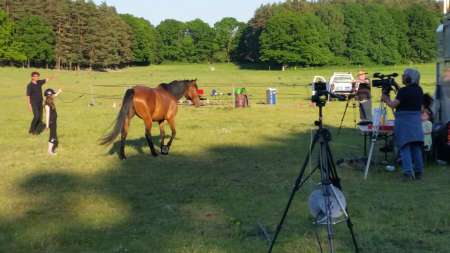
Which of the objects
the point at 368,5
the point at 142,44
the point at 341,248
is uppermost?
the point at 368,5

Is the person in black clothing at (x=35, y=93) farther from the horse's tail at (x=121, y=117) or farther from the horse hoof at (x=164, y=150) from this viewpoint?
the horse hoof at (x=164, y=150)

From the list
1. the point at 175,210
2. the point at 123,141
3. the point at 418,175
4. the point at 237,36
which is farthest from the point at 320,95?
the point at 237,36

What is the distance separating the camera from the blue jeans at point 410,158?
33.3ft

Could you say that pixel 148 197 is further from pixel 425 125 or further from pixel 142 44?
pixel 142 44

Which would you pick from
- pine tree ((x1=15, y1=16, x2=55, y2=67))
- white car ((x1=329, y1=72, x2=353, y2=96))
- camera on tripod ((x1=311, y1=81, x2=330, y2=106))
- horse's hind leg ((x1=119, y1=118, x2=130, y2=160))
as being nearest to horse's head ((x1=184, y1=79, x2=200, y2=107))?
horse's hind leg ((x1=119, y1=118, x2=130, y2=160))

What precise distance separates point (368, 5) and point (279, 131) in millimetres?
112477

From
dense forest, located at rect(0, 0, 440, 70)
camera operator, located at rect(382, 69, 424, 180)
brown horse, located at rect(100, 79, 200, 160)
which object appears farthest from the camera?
dense forest, located at rect(0, 0, 440, 70)

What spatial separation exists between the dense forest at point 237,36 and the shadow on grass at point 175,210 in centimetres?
8908

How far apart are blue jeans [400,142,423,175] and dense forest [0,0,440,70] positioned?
301ft

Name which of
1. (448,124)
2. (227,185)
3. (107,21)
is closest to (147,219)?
(227,185)

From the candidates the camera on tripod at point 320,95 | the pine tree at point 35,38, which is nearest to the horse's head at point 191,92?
the camera on tripod at point 320,95

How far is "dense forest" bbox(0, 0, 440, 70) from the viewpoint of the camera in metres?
98.2

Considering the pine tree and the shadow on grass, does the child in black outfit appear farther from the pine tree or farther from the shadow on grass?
the pine tree

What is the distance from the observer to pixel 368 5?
405 feet
